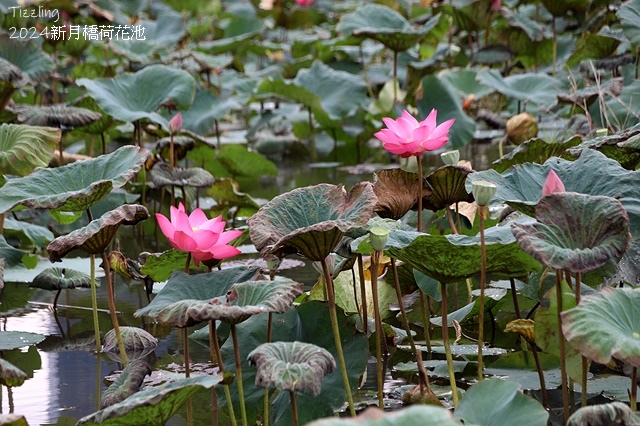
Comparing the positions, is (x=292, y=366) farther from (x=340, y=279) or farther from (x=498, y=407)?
(x=340, y=279)

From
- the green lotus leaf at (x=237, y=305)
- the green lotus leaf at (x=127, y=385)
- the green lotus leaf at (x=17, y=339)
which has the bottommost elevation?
the green lotus leaf at (x=17, y=339)

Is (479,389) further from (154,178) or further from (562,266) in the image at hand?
(154,178)

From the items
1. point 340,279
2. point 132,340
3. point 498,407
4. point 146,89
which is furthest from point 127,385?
point 146,89

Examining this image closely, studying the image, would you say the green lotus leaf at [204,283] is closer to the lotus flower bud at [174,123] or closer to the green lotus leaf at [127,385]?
the green lotus leaf at [127,385]

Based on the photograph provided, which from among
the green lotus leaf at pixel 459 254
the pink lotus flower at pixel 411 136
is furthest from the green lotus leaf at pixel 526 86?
the green lotus leaf at pixel 459 254

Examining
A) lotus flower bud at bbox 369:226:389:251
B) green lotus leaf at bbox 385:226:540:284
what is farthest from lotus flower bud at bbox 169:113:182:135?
lotus flower bud at bbox 369:226:389:251

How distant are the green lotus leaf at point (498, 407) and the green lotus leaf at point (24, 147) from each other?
139 centimetres

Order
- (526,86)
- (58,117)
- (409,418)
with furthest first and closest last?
(526,86) → (58,117) → (409,418)

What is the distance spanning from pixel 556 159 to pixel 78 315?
1187mm

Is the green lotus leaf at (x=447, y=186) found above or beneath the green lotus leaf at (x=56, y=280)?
above

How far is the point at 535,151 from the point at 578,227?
0.82 m

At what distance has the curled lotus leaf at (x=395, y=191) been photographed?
1.77 m

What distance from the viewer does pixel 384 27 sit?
427cm

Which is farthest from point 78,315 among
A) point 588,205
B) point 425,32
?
point 425,32
